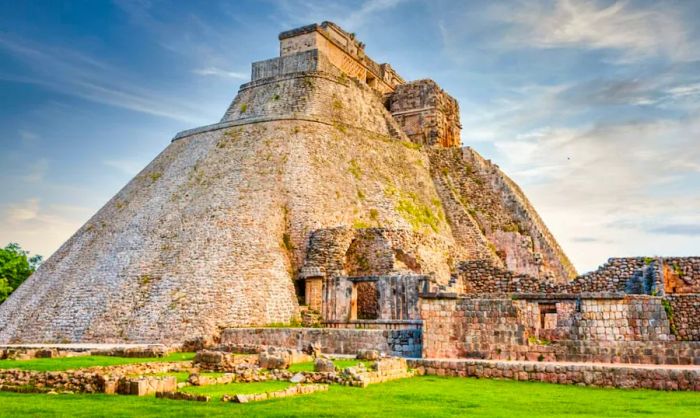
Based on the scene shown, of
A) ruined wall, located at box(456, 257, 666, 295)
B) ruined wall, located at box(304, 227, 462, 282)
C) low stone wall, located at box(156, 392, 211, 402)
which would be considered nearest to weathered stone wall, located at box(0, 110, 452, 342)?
ruined wall, located at box(304, 227, 462, 282)

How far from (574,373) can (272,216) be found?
55.7 feet

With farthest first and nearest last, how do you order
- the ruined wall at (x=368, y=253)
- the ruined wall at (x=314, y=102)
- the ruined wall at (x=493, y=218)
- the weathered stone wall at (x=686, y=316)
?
the ruined wall at (x=314, y=102), the ruined wall at (x=493, y=218), the ruined wall at (x=368, y=253), the weathered stone wall at (x=686, y=316)

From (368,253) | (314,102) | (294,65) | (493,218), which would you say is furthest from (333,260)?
(294,65)

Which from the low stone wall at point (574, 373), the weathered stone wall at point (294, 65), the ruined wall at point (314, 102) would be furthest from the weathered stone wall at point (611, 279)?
the weathered stone wall at point (294, 65)

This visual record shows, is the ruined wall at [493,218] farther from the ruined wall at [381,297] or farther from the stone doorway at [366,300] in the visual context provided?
the ruined wall at [381,297]

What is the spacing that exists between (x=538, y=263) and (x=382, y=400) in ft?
79.8

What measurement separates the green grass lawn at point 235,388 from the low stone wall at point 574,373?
4016mm

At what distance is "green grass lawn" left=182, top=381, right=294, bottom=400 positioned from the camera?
11249 mm

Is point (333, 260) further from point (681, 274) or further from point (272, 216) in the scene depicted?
point (681, 274)

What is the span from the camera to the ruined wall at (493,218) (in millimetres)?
33906

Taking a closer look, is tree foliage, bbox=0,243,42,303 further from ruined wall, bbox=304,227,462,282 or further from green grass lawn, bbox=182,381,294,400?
green grass lawn, bbox=182,381,294,400

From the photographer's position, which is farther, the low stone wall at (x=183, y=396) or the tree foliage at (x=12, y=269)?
the tree foliage at (x=12, y=269)

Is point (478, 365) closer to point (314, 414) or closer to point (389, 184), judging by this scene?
point (314, 414)

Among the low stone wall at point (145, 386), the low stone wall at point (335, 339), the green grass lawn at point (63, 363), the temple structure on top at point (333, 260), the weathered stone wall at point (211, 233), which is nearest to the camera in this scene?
the low stone wall at point (145, 386)
